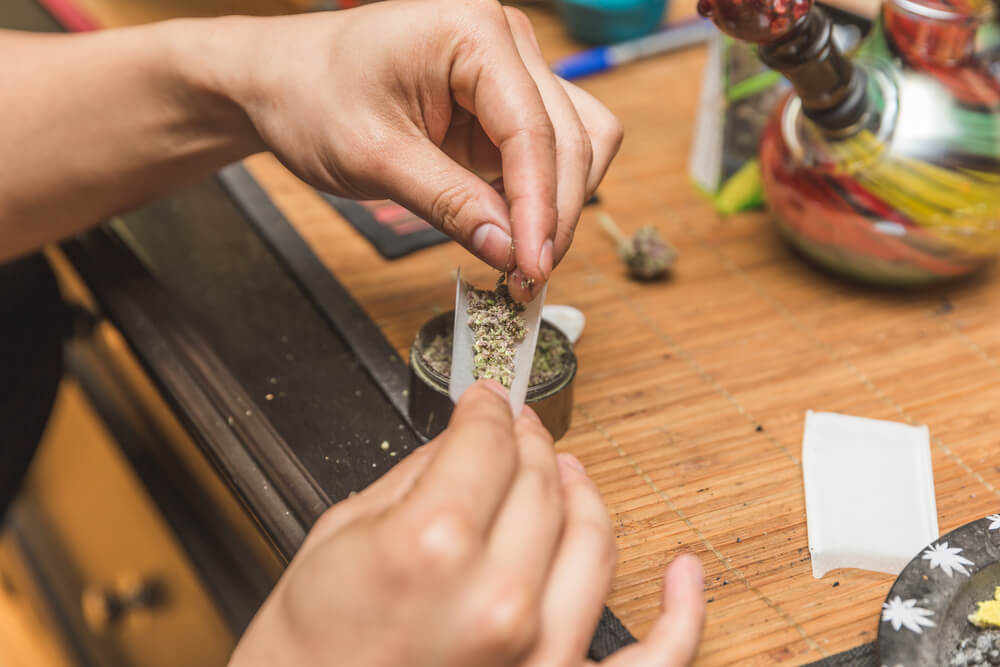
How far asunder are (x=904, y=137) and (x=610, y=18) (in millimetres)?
673

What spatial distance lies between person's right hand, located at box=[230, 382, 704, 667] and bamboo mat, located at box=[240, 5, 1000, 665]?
0.16m

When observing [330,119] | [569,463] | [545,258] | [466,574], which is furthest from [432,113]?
[466,574]

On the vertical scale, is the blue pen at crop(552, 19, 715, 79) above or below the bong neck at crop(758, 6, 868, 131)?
below

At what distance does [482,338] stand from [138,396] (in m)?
0.79

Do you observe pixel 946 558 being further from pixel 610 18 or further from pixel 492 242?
pixel 610 18

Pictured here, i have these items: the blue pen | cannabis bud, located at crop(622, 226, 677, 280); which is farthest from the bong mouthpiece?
the blue pen

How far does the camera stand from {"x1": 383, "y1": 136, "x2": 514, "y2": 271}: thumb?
0.65 meters

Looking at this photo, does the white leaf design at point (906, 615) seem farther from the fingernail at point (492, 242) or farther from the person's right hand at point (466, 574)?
the fingernail at point (492, 242)

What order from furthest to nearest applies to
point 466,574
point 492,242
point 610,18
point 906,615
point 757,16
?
1. point 610,18
2. point 757,16
3. point 492,242
4. point 906,615
5. point 466,574

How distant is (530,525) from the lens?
18.8 inches

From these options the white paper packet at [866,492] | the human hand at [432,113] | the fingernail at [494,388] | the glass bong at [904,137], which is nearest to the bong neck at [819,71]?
the glass bong at [904,137]

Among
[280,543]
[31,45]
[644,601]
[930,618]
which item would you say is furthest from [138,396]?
[930,618]

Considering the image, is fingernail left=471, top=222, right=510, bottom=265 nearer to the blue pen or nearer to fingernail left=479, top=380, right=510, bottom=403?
fingernail left=479, top=380, right=510, bottom=403

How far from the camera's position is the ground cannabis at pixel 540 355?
2.47ft
